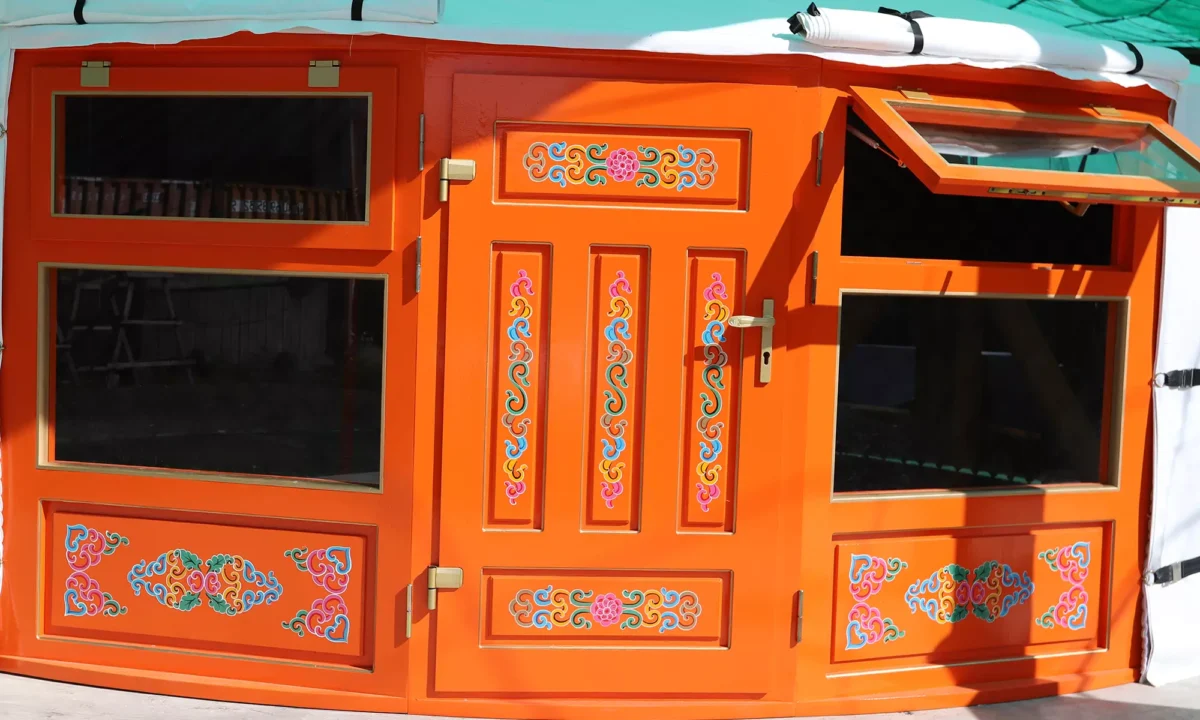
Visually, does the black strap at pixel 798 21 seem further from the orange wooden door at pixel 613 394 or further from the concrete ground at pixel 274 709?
the concrete ground at pixel 274 709

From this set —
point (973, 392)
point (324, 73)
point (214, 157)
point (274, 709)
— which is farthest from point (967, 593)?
point (214, 157)

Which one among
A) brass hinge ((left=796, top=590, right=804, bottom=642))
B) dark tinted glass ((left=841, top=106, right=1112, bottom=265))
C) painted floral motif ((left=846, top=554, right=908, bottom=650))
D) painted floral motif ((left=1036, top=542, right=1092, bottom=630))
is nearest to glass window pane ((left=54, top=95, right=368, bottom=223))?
dark tinted glass ((left=841, top=106, right=1112, bottom=265))

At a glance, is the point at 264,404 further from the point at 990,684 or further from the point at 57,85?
the point at 990,684

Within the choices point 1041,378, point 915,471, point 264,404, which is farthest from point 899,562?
point 264,404

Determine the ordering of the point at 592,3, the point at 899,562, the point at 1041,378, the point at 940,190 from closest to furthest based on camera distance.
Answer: the point at 940,190 < the point at 592,3 < the point at 899,562 < the point at 1041,378

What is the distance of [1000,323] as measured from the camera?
3.85 metres

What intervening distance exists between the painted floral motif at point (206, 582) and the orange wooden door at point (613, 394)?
0.62 m

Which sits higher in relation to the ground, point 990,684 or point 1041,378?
point 1041,378

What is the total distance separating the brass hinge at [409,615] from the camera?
11.2ft

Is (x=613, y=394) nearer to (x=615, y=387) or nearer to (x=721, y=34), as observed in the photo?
(x=615, y=387)

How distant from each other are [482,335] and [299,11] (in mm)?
1112

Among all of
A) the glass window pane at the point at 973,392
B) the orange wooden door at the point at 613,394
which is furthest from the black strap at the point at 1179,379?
the orange wooden door at the point at 613,394

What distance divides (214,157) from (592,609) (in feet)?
6.25

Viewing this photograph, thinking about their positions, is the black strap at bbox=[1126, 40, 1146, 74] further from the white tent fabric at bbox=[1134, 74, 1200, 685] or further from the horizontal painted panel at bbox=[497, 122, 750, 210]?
the horizontal painted panel at bbox=[497, 122, 750, 210]
